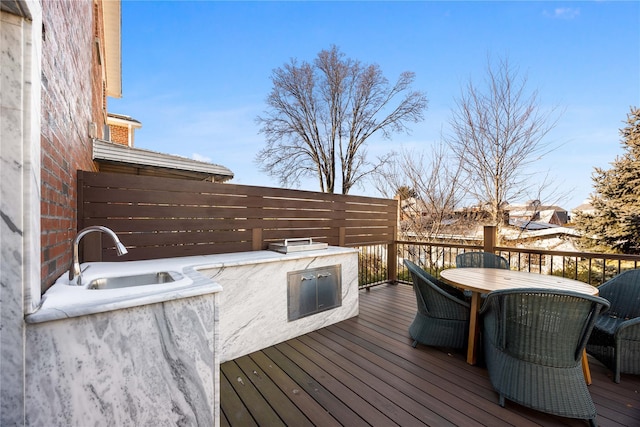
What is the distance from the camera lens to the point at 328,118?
36.5 ft

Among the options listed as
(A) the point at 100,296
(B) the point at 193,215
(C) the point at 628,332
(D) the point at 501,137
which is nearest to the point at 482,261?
(C) the point at 628,332

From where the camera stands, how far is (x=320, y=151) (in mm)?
11219

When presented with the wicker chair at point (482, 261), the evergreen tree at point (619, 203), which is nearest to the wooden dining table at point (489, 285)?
the wicker chair at point (482, 261)

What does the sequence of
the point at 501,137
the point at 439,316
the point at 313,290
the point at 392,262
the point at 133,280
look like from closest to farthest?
the point at 133,280
the point at 439,316
the point at 313,290
the point at 392,262
the point at 501,137

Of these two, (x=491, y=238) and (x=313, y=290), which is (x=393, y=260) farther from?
(x=313, y=290)

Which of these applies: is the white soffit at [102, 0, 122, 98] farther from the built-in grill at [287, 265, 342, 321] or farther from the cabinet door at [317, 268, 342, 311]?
the cabinet door at [317, 268, 342, 311]

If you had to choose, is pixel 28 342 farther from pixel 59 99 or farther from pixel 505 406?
pixel 505 406

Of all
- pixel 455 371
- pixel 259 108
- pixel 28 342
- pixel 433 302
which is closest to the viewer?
pixel 28 342

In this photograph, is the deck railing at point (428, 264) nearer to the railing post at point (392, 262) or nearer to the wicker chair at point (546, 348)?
the railing post at point (392, 262)

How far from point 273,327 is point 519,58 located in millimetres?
8723

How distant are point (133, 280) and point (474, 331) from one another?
2.96m

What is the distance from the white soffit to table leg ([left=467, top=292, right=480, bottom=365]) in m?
7.71

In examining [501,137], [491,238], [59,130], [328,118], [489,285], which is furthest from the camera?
[328,118]

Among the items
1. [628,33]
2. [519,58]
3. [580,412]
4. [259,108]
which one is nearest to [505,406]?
[580,412]
